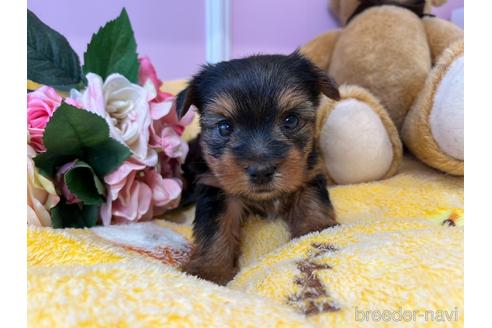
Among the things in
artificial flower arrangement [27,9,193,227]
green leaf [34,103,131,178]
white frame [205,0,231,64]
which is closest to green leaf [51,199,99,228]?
artificial flower arrangement [27,9,193,227]

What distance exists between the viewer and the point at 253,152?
1.53m

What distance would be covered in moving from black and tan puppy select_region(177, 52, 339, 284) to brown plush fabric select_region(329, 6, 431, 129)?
2.68 ft

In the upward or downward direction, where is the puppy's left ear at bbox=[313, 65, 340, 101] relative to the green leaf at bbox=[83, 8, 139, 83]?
downward

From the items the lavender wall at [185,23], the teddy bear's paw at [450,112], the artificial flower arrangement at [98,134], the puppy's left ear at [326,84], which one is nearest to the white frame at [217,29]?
the lavender wall at [185,23]

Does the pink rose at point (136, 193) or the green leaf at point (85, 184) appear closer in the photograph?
the green leaf at point (85, 184)

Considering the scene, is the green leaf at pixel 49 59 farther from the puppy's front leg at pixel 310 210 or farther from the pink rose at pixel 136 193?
the puppy's front leg at pixel 310 210

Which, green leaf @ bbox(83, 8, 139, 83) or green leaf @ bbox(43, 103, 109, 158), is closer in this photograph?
green leaf @ bbox(43, 103, 109, 158)

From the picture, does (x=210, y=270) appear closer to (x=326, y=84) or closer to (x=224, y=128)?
(x=224, y=128)

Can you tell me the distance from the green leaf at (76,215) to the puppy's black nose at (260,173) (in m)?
0.82

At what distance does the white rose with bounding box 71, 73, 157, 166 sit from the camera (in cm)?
187

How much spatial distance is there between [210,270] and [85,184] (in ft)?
2.29

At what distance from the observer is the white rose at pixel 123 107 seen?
187 centimetres

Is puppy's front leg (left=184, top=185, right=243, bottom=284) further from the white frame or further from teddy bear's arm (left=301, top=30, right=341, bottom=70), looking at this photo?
the white frame
